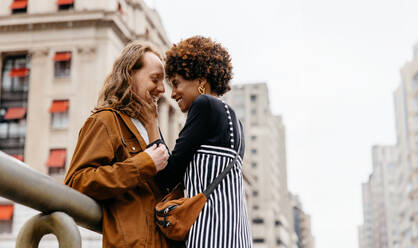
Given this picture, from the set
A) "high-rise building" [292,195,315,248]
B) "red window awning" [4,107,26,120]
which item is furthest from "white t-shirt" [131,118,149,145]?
"high-rise building" [292,195,315,248]

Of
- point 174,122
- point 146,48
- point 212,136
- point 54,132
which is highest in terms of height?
point 174,122

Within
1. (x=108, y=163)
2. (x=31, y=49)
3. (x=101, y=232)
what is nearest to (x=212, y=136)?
(x=108, y=163)

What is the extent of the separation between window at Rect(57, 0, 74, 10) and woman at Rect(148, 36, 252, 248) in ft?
107

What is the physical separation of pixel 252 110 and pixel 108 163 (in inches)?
4144

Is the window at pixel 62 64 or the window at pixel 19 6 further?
the window at pixel 19 6

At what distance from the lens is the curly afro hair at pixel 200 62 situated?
3053 mm

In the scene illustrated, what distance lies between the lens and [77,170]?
2.42m

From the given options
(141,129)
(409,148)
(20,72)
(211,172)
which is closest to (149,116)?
(141,129)

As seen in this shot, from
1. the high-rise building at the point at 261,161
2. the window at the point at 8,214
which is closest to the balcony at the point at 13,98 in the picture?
the window at the point at 8,214

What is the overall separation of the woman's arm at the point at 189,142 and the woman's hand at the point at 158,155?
0.08m

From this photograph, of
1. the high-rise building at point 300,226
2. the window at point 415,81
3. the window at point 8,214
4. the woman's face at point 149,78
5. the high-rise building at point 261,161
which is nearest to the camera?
the window at point 8,214

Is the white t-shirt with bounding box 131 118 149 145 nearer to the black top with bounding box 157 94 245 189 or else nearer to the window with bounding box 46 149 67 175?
the black top with bounding box 157 94 245 189

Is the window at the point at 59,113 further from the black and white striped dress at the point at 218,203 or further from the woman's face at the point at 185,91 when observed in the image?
the black and white striped dress at the point at 218,203

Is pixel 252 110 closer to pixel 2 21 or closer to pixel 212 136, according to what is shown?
pixel 2 21
